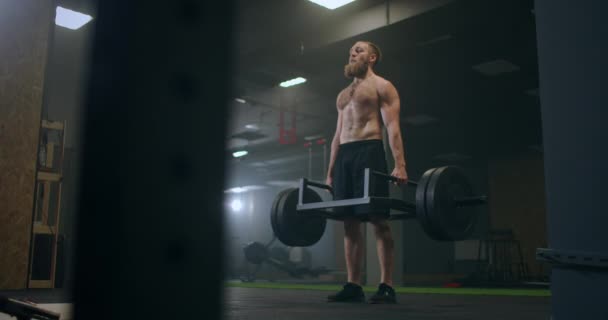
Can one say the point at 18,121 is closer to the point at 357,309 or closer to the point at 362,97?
the point at 362,97

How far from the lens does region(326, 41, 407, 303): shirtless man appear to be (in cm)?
292

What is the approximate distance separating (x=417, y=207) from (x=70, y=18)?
4.46 m

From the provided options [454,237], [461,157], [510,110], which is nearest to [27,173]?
[454,237]

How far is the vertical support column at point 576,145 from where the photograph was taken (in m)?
1.11

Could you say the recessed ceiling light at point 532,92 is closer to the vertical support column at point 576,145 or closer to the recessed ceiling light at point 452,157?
the recessed ceiling light at point 452,157

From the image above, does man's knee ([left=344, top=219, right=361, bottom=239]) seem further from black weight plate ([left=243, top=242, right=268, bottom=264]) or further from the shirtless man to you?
black weight plate ([left=243, top=242, right=268, bottom=264])

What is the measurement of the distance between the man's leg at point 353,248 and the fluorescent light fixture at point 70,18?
3673 millimetres

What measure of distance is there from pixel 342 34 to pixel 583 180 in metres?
4.71

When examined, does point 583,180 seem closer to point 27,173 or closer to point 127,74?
point 127,74

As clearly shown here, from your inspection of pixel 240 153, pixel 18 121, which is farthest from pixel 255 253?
pixel 18 121

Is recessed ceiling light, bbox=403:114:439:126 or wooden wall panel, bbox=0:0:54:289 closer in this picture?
wooden wall panel, bbox=0:0:54:289

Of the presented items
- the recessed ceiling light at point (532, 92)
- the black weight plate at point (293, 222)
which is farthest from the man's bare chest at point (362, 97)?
the recessed ceiling light at point (532, 92)

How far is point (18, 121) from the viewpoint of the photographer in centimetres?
392

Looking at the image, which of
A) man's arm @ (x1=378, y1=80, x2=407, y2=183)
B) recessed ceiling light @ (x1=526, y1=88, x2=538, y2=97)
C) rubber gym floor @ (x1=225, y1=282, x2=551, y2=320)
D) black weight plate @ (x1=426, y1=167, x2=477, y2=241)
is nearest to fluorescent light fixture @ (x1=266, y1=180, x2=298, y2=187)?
recessed ceiling light @ (x1=526, y1=88, x2=538, y2=97)
